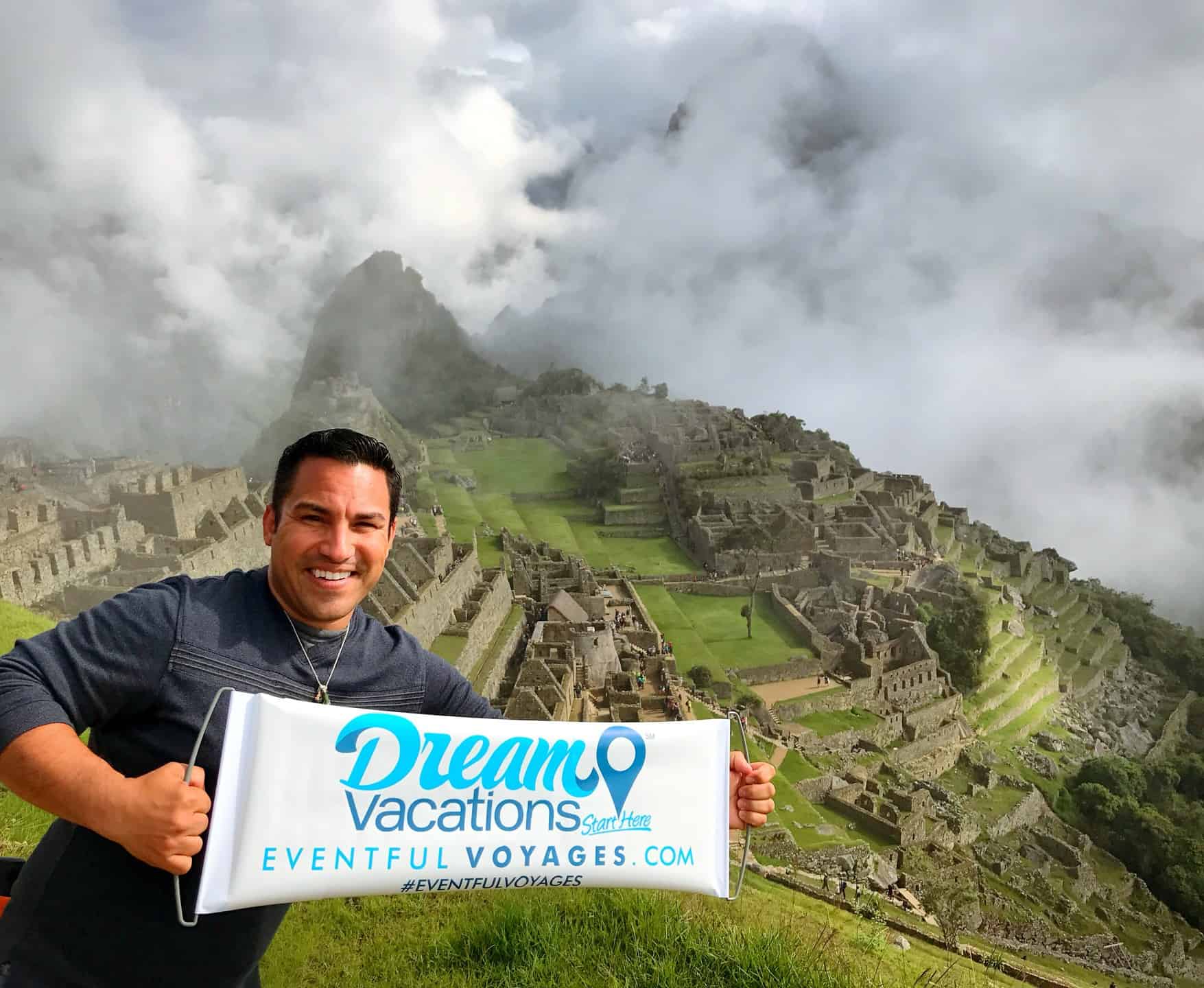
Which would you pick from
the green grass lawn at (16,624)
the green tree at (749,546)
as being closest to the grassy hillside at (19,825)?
the green grass lawn at (16,624)

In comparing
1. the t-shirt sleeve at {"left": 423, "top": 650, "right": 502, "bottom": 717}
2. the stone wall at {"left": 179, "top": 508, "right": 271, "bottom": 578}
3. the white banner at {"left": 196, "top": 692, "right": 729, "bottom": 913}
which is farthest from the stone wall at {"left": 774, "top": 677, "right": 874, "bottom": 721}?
the t-shirt sleeve at {"left": 423, "top": 650, "right": 502, "bottom": 717}

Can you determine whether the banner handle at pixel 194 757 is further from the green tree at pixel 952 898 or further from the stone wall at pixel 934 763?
the stone wall at pixel 934 763

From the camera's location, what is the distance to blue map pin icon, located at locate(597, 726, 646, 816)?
10.5 ft

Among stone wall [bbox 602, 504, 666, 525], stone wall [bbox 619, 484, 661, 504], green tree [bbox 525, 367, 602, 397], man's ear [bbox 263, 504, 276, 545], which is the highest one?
green tree [bbox 525, 367, 602, 397]

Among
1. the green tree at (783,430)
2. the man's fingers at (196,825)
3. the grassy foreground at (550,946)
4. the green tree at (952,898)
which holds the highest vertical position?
the green tree at (783,430)

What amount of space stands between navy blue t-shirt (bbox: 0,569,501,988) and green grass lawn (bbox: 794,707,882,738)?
2709 cm

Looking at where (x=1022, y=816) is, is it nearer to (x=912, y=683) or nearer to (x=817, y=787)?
(x=912, y=683)

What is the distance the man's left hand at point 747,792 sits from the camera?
3344 mm

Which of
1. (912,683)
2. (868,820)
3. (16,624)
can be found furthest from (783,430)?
(16,624)

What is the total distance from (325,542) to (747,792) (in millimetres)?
2073

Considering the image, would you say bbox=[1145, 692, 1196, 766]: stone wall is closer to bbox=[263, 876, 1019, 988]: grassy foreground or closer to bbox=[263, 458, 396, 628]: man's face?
bbox=[263, 876, 1019, 988]: grassy foreground

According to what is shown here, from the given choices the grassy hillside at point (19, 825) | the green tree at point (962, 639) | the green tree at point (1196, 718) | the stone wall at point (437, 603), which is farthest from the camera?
the green tree at point (1196, 718)

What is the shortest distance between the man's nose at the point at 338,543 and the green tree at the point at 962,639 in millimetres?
37671

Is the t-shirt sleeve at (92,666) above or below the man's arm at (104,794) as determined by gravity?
above
